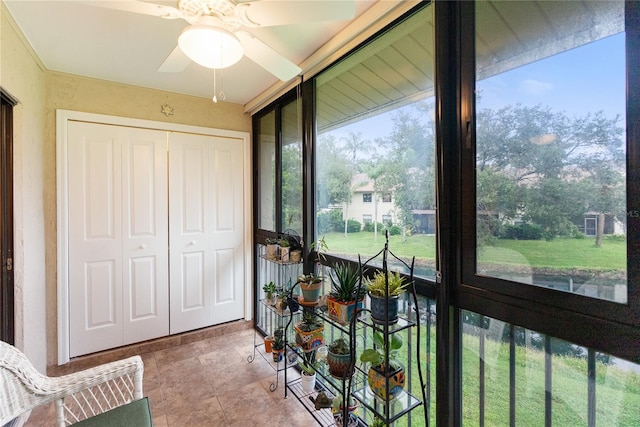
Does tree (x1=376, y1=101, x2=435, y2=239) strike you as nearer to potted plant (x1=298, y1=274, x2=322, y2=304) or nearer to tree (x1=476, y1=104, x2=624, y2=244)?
tree (x1=476, y1=104, x2=624, y2=244)

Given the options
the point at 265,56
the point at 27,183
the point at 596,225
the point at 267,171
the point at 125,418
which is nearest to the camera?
the point at 596,225

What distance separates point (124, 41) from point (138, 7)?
40.2 inches

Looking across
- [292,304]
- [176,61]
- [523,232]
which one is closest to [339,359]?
[292,304]

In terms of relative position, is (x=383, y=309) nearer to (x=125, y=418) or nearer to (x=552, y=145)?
(x=552, y=145)

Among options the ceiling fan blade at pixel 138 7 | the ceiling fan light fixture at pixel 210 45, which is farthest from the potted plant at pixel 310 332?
the ceiling fan blade at pixel 138 7

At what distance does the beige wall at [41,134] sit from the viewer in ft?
5.71

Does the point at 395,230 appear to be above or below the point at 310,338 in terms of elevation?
above

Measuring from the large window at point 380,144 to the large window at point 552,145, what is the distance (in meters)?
0.25

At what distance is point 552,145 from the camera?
934mm

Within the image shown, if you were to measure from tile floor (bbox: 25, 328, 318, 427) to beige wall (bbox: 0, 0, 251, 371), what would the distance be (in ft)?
1.80

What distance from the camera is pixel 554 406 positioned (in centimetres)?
97

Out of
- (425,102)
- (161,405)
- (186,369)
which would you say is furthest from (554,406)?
A: (186,369)

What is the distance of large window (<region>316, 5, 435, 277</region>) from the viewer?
131 cm

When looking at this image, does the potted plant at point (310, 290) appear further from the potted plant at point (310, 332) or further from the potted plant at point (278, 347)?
the potted plant at point (278, 347)
